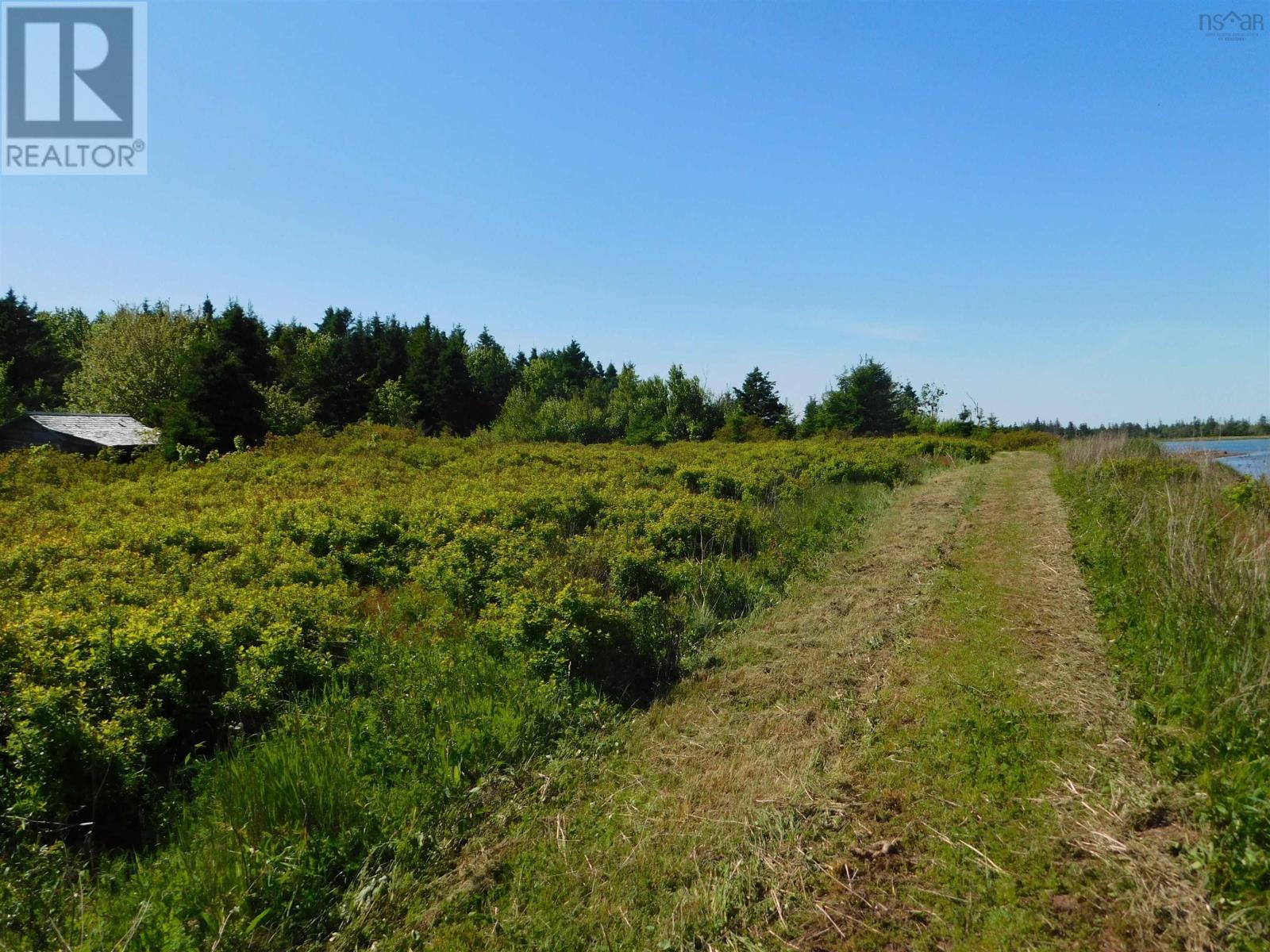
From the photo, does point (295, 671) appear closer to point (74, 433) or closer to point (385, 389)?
point (74, 433)

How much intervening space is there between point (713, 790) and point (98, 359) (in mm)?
49641

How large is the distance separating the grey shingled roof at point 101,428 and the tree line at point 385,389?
7166mm

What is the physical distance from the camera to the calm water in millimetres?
7930

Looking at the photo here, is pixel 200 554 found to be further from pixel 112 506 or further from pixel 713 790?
pixel 713 790

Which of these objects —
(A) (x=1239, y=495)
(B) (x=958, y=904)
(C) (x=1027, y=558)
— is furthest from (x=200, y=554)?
(A) (x=1239, y=495)

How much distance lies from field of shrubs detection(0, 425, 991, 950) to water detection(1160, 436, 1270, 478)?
5.64m

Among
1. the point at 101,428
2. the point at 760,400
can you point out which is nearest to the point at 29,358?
the point at 101,428

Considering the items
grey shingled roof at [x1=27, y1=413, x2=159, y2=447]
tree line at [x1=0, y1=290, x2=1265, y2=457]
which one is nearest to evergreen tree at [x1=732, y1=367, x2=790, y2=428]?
tree line at [x1=0, y1=290, x2=1265, y2=457]

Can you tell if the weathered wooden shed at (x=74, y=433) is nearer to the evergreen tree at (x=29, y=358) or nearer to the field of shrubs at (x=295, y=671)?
the field of shrubs at (x=295, y=671)

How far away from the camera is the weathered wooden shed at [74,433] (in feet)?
81.7

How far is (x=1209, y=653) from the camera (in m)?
4.89

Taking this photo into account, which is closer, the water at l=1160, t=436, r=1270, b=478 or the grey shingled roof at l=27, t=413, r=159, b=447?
the water at l=1160, t=436, r=1270, b=478

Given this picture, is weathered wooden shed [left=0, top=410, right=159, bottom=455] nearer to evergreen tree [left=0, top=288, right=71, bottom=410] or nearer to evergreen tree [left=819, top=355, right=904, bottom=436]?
evergreen tree [left=0, top=288, right=71, bottom=410]

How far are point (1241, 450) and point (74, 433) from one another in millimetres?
34385
